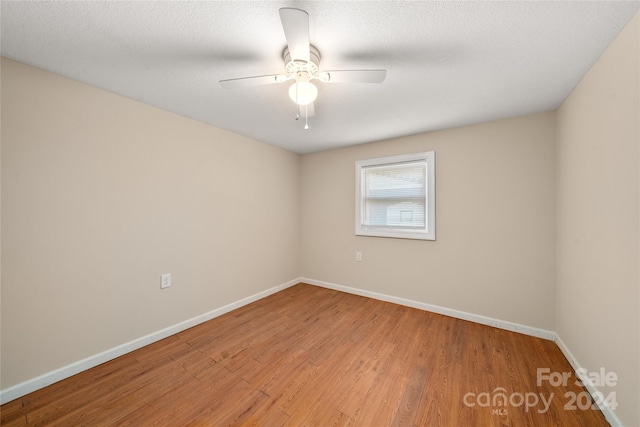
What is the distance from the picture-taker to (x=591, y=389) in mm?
1533

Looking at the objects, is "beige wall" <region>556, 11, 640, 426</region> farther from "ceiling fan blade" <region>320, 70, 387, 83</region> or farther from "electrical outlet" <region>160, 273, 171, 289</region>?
"electrical outlet" <region>160, 273, 171, 289</region>

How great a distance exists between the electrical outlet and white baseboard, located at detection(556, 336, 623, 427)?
133 inches

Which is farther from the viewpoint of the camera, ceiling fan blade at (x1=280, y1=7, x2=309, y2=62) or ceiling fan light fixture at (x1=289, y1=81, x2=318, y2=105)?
ceiling fan light fixture at (x1=289, y1=81, x2=318, y2=105)

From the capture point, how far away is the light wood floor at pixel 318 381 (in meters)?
1.41

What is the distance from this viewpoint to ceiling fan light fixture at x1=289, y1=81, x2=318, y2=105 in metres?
1.42

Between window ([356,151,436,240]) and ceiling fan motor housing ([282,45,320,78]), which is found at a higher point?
ceiling fan motor housing ([282,45,320,78])

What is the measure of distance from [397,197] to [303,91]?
215 cm

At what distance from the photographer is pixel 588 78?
162 centimetres

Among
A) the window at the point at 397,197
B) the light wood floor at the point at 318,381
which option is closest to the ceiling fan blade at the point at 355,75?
the window at the point at 397,197

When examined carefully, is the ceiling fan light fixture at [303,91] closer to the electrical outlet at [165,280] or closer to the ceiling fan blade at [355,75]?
the ceiling fan blade at [355,75]

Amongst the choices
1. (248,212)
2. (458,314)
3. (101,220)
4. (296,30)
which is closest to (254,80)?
(296,30)

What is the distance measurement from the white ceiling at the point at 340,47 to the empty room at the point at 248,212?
14mm

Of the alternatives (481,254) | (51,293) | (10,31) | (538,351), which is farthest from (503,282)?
(10,31)

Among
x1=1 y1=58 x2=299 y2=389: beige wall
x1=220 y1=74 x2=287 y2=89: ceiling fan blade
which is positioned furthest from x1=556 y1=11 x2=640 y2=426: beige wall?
x1=1 y1=58 x2=299 y2=389: beige wall
